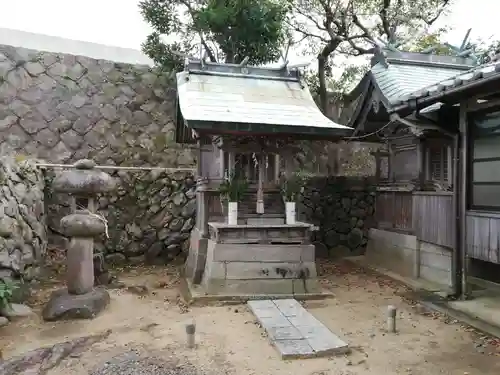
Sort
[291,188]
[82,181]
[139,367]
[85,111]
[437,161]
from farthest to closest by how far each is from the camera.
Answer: [85,111], [437,161], [291,188], [82,181], [139,367]

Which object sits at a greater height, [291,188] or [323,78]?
[323,78]

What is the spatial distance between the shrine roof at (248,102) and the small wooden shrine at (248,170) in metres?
0.02

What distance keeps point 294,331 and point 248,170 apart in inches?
162

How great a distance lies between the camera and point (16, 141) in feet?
40.3

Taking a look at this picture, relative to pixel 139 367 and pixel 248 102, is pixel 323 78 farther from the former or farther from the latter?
pixel 139 367

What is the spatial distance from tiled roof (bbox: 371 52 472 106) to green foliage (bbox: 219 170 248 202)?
168 inches

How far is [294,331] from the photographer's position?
579cm

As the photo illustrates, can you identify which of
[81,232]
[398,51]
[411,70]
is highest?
[398,51]

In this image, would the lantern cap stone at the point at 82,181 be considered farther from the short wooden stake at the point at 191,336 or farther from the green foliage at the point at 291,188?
the green foliage at the point at 291,188

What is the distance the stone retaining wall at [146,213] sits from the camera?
1158cm

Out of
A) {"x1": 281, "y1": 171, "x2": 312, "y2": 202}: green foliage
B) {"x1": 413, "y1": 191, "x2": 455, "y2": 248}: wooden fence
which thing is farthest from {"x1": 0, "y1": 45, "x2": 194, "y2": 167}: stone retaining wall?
{"x1": 413, "y1": 191, "x2": 455, "y2": 248}: wooden fence

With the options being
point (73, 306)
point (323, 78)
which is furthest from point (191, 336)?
point (323, 78)

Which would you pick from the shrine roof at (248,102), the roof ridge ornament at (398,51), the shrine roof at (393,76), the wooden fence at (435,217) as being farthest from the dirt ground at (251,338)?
the roof ridge ornament at (398,51)

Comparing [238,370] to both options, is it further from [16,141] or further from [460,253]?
[16,141]
